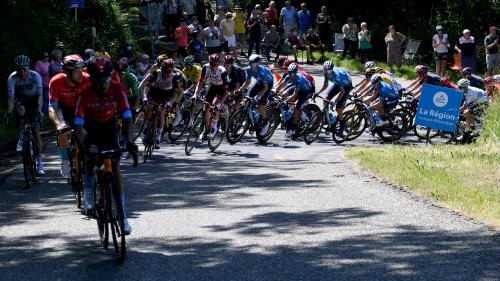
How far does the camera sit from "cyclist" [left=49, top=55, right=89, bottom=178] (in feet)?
40.2

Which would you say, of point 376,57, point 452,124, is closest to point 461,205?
point 452,124

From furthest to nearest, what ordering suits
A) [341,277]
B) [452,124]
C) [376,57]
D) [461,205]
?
[376,57]
[452,124]
[461,205]
[341,277]

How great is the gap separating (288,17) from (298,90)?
48.0ft

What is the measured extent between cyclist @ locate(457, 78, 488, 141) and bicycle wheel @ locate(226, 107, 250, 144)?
4.84 metres

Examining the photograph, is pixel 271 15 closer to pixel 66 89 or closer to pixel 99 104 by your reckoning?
pixel 66 89

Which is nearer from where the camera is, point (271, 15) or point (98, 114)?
point (98, 114)

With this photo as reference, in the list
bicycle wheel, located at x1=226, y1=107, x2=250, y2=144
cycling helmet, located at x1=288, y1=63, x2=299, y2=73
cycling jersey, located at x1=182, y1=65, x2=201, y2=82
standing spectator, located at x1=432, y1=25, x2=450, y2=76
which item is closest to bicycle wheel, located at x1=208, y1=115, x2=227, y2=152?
bicycle wheel, located at x1=226, y1=107, x2=250, y2=144

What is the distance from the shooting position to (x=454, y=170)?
1512cm

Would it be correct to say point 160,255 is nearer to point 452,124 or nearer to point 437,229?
point 437,229

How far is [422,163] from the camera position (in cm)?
1594

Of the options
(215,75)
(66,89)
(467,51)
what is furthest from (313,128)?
(467,51)

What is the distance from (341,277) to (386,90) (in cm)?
1340

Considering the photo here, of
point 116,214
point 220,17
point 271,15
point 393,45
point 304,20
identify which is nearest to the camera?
point 116,214

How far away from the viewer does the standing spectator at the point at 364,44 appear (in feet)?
110
